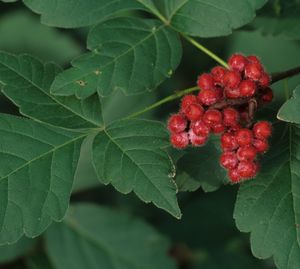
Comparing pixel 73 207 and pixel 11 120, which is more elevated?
pixel 11 120

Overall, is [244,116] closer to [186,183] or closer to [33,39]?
[186,183]

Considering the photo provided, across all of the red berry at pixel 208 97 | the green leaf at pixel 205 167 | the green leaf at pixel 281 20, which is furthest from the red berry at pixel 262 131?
the green leaf at pixel 281 20

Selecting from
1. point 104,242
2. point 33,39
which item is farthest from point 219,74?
point 33,39

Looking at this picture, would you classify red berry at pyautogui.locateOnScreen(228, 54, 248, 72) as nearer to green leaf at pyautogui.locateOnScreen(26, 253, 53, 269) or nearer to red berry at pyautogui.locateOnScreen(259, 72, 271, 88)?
red berry at pyautogui.locateOnScreen(259, 72, 271, 88)

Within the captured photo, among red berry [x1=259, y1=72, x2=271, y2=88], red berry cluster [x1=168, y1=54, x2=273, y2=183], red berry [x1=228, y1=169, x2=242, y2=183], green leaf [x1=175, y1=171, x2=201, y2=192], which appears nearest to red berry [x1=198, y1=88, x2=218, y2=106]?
red berry cluster [x1=168, y1=54, x2=273, y2=183]

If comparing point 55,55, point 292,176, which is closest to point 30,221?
point 292,176

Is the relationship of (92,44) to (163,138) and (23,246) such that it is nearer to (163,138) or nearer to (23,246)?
(163,138)
